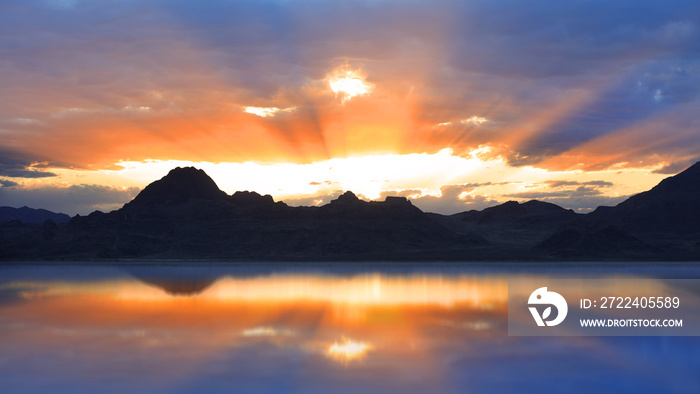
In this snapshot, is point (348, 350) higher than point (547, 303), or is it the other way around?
point (348, 350)

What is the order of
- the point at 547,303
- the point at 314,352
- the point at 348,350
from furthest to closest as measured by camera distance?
the point at 547,303 < the point at 348,350 < the point at 314,352

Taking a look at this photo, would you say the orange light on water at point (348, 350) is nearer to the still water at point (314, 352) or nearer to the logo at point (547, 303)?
the still water at point (314, 352)

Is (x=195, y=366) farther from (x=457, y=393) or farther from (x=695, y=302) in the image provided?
(x=695, y=302)

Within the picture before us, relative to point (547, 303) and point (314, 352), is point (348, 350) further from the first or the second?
point (547, 303)

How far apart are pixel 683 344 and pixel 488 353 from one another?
10.1 meters

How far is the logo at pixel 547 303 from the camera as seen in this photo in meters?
39.1

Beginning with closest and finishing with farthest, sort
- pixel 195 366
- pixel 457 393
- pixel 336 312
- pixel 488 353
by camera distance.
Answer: pixel 457 393
pixel 195 366
pixel 488 353
pixel 336 312

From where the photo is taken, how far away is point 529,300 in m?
51.8

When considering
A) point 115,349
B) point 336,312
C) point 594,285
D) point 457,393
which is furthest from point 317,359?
point 594,285

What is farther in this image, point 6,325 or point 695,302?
point 695,302

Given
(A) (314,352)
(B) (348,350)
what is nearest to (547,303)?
(B) (348,350)

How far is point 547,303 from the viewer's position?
51.9 meters

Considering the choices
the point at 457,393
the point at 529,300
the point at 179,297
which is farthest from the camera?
the point at 179,297

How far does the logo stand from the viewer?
128 ft
